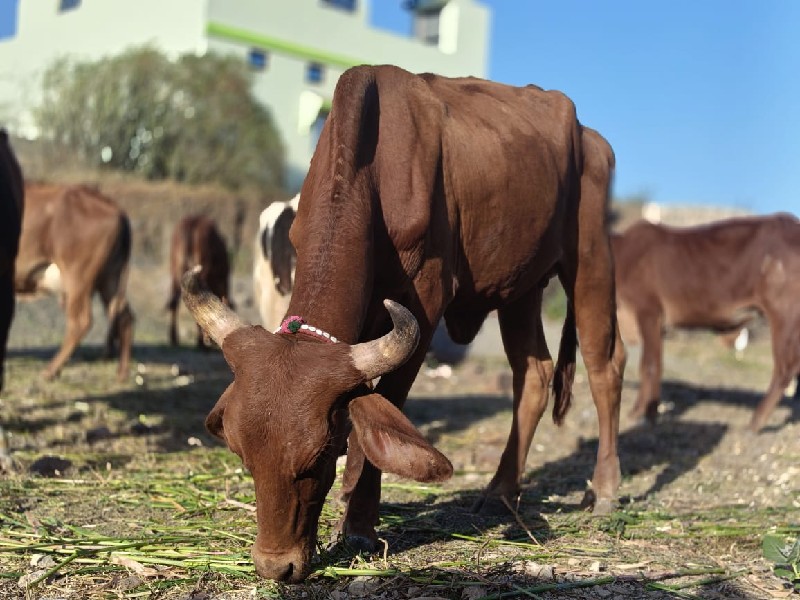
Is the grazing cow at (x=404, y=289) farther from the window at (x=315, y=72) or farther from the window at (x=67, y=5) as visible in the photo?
the window at (x=67, y=5)

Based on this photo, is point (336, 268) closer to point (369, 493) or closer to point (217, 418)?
point (217, 418)

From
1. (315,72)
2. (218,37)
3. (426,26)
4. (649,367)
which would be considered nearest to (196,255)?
(649,367)

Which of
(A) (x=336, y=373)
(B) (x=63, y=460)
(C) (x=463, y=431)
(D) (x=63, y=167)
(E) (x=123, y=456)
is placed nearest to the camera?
(A) (x=336, y=373)

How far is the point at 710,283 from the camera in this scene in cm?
1104

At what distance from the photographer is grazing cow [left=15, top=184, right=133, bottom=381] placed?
1112 centimetres

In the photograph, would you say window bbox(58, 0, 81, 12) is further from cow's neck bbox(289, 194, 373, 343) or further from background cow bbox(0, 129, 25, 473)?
cow's neck bbox(289, 194, 373, 343)

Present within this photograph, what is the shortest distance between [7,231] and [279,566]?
4121 millimetres

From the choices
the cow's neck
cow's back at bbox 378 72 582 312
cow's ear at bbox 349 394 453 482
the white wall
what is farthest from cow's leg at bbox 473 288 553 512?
the white wall

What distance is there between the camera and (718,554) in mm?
4961

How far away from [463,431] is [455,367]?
18.0 feet

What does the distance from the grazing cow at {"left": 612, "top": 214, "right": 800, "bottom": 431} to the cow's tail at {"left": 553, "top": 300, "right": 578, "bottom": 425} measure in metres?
3.94

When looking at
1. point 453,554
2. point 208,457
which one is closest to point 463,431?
point 208,457

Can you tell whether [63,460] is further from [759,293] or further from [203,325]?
[759,293]

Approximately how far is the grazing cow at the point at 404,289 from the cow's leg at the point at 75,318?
19.6 feet
